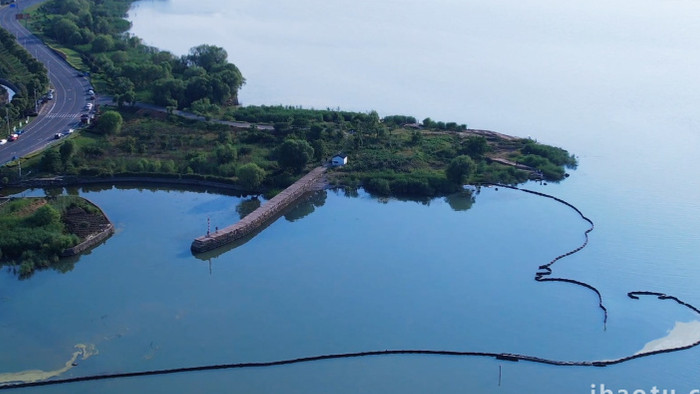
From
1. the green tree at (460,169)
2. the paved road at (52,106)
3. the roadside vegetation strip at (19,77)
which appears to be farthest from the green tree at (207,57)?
the green tree at (460,169)

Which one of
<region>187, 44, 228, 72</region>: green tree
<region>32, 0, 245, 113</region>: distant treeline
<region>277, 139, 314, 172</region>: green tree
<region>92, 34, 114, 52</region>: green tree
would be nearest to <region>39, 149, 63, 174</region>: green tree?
<region>32, 0, 245, 113</region>: distant treeline

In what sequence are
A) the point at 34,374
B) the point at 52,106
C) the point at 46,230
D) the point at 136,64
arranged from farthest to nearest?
the point at 136,64
the point at 52,106
the point at 46,230
the point at 34,374

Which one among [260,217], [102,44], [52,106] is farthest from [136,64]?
[260,217]

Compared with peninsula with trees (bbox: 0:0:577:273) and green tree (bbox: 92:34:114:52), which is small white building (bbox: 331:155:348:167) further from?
green tree (bbox: 92:34:114:52)

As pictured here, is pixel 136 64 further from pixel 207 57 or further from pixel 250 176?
pixel 250 176

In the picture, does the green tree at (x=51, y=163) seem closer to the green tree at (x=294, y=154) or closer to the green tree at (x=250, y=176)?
the green tree at (x=250, y=176)

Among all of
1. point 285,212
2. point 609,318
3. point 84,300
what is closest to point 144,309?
point 84,300
